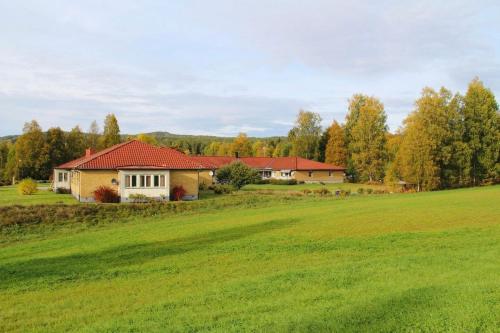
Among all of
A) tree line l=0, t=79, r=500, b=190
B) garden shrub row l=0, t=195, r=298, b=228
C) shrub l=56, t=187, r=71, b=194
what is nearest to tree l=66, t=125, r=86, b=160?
tree line l=0, t=79, r=500, b=190

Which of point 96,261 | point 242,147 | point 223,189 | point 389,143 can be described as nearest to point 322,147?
point 389,143

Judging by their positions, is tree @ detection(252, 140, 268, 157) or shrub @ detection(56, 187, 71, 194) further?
tree @ detection(252, 140, 268, 157)

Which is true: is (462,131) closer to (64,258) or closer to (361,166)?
(361,166)

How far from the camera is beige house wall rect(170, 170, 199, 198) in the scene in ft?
125

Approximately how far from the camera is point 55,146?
240ft

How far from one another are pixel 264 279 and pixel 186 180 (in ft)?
96.0

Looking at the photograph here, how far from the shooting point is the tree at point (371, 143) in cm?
6712

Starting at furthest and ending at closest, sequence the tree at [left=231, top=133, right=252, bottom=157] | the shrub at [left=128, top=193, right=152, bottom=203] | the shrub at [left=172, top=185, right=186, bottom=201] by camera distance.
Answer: the tree at [left=231, top=133, right=252, bottom=157], the shrub at [left=172, top=185, right=186, bottom=201], the shrub at [left=128, top=193, right=152, bottom=203]

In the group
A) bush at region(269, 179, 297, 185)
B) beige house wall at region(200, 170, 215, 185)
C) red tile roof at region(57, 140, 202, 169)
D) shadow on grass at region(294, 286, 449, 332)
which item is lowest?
shadow on grass at region(294, 286, 449, 332)

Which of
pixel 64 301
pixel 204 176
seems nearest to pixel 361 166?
pixel 204 176

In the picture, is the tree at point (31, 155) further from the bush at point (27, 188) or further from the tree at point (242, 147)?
the tree at point (242, 147)

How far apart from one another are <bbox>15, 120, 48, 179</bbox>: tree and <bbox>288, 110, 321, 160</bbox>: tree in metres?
44.1

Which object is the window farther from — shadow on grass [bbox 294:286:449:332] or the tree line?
shadow on grass [bbox 294:286:449:332]

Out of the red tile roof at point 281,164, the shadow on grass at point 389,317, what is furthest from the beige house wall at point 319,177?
Answer: the shadow on grass at point 389,317
